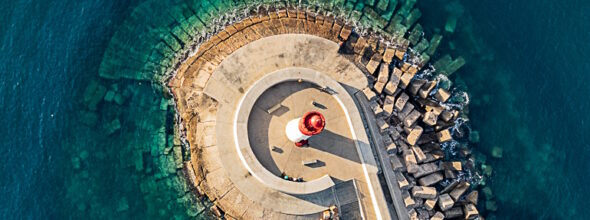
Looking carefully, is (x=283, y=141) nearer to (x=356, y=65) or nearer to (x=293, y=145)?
(x=293, y=145)

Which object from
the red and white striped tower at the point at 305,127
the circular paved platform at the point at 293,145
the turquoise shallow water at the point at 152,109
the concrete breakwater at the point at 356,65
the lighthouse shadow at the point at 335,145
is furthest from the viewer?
the concrete breakwater at the point at 356,65

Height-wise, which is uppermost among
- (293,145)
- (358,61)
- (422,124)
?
(358,61)

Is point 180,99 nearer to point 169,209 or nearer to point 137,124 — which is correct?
point 137,124

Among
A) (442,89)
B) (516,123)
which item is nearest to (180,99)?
(442,89)

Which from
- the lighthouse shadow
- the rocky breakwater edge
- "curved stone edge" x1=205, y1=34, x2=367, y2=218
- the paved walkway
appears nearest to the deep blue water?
the paved walkway

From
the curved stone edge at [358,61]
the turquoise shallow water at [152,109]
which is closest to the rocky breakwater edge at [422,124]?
the curved stone edge at [358,61]

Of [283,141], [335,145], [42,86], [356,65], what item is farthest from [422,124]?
[42,86]

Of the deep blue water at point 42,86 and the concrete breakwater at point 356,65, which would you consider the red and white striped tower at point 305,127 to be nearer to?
the concrete breakwater at point 356,65
